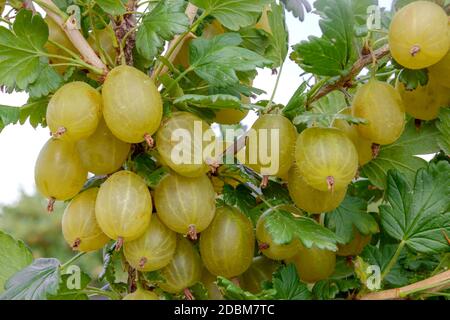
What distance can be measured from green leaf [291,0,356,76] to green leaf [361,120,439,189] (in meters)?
0.18

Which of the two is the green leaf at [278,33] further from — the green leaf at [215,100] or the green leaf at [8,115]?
the green leaf at [8,115]

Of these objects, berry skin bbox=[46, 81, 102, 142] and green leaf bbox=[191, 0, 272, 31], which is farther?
green leaf bbox=[191, 0, 272, 31]

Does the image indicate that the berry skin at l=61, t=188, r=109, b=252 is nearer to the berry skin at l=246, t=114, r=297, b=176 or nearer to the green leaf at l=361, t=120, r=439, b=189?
A: the berry skin at l=246, t=114, r=297, b=176

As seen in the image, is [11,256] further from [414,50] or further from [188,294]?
[414,50]

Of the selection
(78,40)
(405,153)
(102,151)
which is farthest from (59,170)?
(405,153)

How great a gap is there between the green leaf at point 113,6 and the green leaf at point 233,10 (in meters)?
0.10

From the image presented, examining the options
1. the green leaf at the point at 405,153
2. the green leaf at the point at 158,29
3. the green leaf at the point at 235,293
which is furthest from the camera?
the green leaf at the point at 405,153

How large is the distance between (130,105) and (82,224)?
0.17 meters

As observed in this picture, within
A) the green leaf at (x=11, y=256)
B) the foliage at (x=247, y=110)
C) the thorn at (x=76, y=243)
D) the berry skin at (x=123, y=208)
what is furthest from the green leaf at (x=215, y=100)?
the green leaf at (x=11, y=256)

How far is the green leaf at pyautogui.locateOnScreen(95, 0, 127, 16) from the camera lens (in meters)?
0.74

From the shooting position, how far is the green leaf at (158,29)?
0.74 m

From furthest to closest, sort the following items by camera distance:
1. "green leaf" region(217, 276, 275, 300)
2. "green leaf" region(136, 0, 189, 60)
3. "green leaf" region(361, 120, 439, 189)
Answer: "green leaf" region(361, 120, 439, 189) → "green leaf" region(136, 0, 189, 60) → "green leaf" region(217, 276, 275, 300)

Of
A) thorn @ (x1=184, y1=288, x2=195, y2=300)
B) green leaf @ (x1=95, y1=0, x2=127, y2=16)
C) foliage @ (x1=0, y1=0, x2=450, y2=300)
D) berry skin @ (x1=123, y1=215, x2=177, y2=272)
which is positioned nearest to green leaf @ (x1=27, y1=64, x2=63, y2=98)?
foliage @ (x1=0, y1=0, x2=450, y2=300)
